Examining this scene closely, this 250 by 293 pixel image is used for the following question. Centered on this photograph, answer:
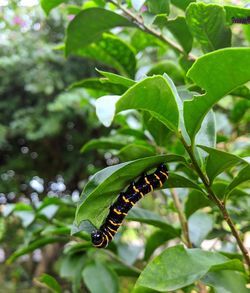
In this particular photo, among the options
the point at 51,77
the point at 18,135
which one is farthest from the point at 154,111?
the point at 18,135

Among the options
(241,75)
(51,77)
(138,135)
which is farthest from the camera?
(51,77)

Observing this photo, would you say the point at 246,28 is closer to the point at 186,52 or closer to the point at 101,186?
the point at 186,52

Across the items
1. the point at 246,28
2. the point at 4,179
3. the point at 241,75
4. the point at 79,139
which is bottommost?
the point at 4,179

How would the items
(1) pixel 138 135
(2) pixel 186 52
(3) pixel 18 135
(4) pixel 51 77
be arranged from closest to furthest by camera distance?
(2) pixel 186 52 → (1) pixel 138 135 → (4) pixel 51 77 → (3) pixel 18 135

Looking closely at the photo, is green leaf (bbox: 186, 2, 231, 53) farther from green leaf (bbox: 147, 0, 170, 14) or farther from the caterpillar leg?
the caterpillar leg

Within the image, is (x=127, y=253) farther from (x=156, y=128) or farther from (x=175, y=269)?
(x=175, y=269)

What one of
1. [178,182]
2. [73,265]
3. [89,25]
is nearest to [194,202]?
[178,182]
